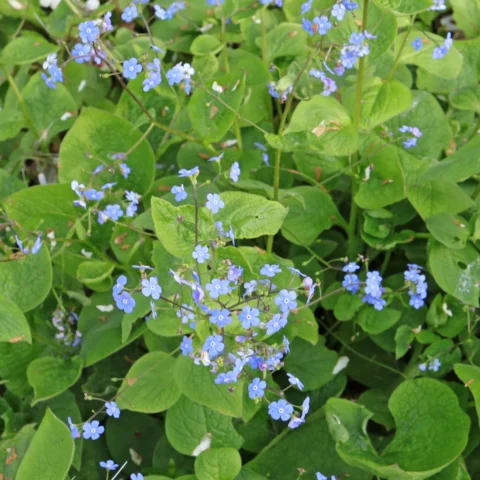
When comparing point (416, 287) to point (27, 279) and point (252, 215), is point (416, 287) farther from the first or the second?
point (27, 279)

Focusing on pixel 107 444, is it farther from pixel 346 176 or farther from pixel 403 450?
pixel 346 176

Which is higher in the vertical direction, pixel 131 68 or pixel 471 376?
pixel 131 68

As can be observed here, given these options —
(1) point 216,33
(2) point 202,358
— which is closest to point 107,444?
(2) point 202,358

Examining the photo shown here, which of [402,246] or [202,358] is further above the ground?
[202,358]

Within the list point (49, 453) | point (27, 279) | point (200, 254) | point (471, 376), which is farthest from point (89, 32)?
point (471, 376)

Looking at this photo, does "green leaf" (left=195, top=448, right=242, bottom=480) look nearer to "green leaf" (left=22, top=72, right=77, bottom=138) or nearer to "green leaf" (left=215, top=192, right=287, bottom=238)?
"green leaf" (left=215, top=192, right=287, bottom=238)

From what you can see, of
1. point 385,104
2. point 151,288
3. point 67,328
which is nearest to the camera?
point 151,288

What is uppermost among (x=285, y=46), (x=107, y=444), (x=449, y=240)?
(x=285, y=46)
